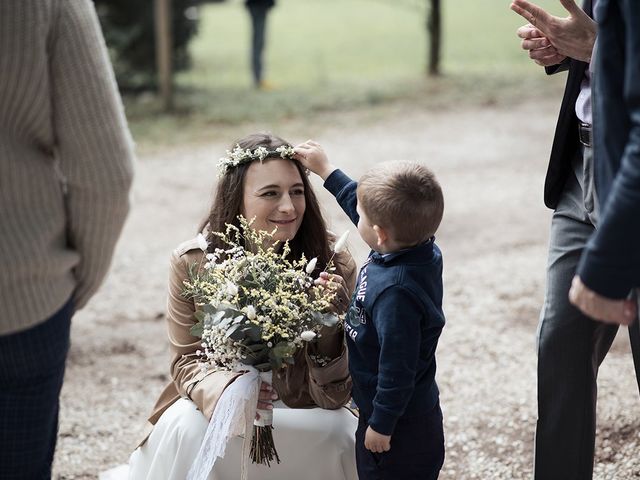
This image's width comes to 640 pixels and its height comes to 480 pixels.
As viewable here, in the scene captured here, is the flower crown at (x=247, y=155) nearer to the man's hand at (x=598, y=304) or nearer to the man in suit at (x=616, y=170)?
the man in suit at (x=616, y=170)

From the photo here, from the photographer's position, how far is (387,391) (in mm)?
2756

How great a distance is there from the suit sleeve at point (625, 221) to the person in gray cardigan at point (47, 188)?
3.81 ft

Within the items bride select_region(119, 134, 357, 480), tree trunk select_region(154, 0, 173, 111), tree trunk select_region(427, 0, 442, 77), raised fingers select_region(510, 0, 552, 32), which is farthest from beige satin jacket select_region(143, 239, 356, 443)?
tree trunk select_region(427, 0, 442, 77)

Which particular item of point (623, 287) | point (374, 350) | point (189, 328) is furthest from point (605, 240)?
point (189, 328)

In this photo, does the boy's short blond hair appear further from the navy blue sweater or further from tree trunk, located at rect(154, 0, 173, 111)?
tree trunk, located at rect(154, 0, 173, 111)

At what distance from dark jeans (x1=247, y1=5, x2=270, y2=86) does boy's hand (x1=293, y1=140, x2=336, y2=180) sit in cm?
1031

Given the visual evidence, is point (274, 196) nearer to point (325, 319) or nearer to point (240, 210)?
point (240, 210)

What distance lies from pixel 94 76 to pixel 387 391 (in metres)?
1.25

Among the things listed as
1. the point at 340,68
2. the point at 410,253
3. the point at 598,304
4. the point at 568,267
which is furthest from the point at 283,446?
the point at 340,68

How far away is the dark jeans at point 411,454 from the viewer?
293 cm

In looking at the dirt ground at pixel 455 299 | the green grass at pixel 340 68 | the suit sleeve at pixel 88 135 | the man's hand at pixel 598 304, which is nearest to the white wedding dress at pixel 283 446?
the dirt ground at pixel 455 299

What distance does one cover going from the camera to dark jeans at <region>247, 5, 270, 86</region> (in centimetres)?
1334

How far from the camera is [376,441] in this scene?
283 cm

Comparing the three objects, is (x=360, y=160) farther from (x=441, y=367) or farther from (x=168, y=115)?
(x=441, y=367)
